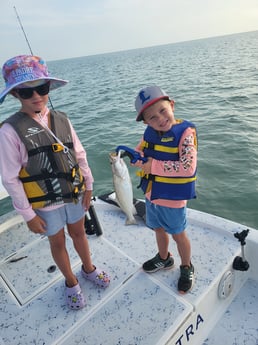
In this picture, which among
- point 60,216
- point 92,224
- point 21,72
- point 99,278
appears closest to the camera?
point 21,72

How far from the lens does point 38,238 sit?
355 centimetres

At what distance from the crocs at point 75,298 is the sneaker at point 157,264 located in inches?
25.9

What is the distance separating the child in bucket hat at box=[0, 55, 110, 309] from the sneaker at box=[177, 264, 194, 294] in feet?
2.88

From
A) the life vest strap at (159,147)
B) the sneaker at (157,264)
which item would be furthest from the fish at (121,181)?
the sneaker at (157,264)

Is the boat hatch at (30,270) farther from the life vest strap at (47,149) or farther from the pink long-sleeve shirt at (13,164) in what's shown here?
the life vest strap at (47,149)

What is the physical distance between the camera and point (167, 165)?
2.26 meters

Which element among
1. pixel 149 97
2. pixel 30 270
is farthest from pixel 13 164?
pixel 30 270

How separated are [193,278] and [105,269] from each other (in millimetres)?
891

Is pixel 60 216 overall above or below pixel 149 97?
below

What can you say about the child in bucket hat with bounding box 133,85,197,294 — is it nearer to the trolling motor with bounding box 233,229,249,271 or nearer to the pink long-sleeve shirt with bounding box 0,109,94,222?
the trolling motor with bounding box 233,229,249,271

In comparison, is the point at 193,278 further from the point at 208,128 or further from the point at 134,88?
the point at 134,88

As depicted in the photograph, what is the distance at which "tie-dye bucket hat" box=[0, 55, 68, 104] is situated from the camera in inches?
76.2

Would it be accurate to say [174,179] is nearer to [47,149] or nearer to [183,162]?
[183,162]

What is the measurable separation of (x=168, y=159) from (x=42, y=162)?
98 centimetres
